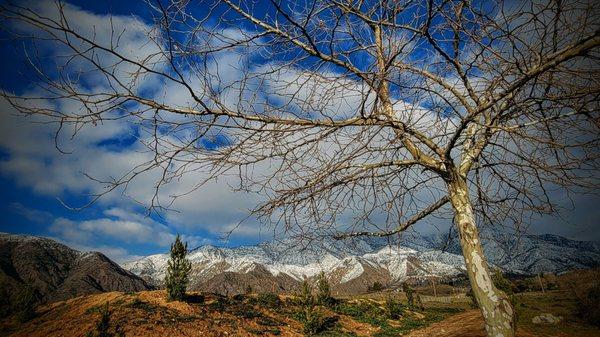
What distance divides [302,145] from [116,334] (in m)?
11.7

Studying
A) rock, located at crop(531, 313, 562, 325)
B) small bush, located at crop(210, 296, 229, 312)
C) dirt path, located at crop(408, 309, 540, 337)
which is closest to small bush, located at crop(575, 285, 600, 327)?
rock, located at crop(531, 313, 562, 325)

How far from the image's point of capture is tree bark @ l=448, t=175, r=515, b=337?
2.52 meters

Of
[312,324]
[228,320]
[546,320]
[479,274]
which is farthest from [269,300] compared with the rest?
[479,274]

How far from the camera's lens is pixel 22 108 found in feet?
5.63

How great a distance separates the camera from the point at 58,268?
119 m

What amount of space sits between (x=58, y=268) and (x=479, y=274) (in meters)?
152

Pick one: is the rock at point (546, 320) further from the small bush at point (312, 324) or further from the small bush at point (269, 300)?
the small bush at point (269, 300)

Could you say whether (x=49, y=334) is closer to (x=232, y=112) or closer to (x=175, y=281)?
(x=175, y=281)

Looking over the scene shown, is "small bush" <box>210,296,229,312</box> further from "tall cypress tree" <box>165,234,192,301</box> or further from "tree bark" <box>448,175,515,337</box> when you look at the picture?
"tree bark" <box>448,175,515,337</box>

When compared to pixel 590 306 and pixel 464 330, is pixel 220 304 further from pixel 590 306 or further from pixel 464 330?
pixel 590 306

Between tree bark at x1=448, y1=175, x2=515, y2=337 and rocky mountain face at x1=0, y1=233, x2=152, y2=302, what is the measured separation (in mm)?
118799

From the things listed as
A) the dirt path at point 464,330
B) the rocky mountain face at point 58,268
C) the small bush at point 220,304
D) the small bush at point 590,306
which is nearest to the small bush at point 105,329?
the small bush at point 220,304

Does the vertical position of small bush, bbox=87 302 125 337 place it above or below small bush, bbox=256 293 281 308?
above

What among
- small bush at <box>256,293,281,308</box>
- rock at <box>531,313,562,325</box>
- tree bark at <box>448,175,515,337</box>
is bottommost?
rock at <box>531,313,562,325</box>
